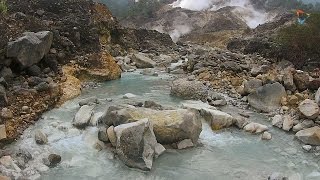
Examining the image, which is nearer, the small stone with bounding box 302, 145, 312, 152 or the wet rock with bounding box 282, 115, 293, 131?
the small stone with bounding box 302, 145, 312, 152

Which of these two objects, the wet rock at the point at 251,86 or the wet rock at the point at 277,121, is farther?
the wet rock at the point at 251,86

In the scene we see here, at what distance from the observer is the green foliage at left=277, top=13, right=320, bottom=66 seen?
66.6ft

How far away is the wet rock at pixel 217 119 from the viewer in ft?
41.4

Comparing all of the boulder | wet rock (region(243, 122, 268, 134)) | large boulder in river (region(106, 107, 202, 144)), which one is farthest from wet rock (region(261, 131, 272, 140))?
the boulder

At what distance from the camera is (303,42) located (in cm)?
2084

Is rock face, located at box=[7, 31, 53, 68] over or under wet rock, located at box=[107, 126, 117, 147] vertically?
over

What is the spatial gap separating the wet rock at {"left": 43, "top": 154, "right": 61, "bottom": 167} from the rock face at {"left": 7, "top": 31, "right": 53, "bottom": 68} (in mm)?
6443

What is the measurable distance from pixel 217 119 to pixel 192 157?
239cm

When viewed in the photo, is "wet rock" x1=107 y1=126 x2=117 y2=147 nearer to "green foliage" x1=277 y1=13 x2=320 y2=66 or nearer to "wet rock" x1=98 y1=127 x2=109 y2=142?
"wet rock" x1=98 y1=127 x2=109 y2=142

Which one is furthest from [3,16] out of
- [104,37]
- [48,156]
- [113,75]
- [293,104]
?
[293,104]

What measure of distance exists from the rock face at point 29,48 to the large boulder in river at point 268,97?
29.0 feet

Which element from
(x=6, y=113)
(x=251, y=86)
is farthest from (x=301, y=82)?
(x=6, y=113)

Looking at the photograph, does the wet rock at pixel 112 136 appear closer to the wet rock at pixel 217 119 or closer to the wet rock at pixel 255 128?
the wet rock at pixel 217 119

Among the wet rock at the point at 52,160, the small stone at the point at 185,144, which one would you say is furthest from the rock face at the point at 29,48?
the small stone at the point at 185,144
